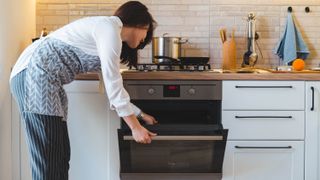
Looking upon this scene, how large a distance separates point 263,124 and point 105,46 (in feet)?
3.37

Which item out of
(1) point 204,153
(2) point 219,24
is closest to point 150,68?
(1) point 204,153

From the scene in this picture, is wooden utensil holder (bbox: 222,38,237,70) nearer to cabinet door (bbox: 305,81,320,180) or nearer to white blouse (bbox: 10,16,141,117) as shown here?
cabinet door (bbox: 305,81,320,180)

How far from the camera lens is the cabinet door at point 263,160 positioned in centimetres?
236

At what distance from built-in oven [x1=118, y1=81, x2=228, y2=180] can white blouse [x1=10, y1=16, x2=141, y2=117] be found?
19.7 inches

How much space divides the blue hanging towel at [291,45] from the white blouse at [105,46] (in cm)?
138

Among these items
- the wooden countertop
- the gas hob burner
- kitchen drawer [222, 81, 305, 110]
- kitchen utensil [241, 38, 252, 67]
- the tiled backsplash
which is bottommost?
kitchen drawer [222, 81, 305, 110]

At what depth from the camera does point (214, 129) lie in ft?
7.36

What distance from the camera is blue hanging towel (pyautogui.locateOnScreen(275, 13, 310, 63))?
9.27ft

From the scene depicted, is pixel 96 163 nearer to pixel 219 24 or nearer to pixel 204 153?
pixel 204 153

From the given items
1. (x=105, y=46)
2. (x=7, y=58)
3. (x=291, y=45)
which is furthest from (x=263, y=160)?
(x=7, y=58)

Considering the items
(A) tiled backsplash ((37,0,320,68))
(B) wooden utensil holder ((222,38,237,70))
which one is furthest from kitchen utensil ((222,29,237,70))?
(A) tiled backsplash ((37,0,320,68))

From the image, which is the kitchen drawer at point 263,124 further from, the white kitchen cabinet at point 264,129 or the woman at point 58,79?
the woman at point 58,79

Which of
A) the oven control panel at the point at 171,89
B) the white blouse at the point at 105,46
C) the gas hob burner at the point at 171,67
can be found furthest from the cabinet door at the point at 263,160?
the white blouse at the point at 105,46

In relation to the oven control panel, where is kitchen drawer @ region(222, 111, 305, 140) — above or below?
below
